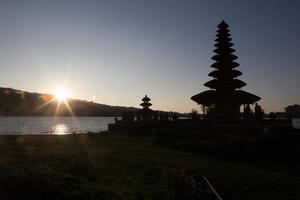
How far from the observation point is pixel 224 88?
1535 inches

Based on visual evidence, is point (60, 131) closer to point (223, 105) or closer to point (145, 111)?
point (145, 111)

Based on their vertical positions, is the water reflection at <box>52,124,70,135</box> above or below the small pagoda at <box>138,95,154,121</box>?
below

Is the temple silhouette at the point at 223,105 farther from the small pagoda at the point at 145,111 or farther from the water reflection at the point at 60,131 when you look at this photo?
the water reflection at the point at 60,131

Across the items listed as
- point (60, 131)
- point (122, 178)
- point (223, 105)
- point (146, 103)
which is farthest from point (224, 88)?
point (60, 131)

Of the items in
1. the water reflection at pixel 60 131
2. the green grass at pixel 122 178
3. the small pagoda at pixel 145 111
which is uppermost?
the small pagoda at pixel 145 111

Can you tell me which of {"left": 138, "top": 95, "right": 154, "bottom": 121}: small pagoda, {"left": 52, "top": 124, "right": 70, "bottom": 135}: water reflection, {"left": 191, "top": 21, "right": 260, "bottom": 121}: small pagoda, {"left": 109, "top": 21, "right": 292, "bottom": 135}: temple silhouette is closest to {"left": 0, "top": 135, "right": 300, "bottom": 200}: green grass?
{"left": 109, "top": 21, "right": 292, "bottom": 135}: temple silhouette

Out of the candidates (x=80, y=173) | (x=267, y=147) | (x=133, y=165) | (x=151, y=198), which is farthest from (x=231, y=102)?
(x=151, y=198)

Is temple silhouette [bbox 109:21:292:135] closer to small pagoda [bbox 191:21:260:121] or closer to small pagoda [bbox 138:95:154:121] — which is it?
small pagoda [bbox 191:21:260:121]

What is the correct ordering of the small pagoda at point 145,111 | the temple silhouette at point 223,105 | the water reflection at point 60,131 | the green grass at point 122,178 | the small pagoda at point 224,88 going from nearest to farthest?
the green grass at point 122,178
the temple silhouette at point 223,105
the small pagoda at point 224,88
the small pagoda at point 145,111
the water reflection at point 60,131

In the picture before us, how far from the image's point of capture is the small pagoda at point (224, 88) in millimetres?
37625

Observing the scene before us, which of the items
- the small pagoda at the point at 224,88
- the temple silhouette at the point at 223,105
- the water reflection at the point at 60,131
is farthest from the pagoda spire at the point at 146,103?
the water reflection at the point at 60,131

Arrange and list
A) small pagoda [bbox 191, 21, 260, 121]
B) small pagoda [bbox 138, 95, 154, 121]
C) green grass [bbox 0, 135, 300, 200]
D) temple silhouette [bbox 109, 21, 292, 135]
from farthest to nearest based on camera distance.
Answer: small pagoda [bbox 138, 95, 154, 121]
small pagoda [bbox 191, 21, 260, 121]
temple silhouette [bbox 109, 21, 292, 135]
green grass [bbox 0, 135, 300, 200]

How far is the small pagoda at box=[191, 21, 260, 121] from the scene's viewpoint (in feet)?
123

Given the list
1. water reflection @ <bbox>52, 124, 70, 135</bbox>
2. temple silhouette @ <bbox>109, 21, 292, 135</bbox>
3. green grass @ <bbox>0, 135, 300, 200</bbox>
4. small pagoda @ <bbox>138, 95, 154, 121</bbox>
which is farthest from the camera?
water reflection @ <bbox>52, 124, 70, 135</bbox>
